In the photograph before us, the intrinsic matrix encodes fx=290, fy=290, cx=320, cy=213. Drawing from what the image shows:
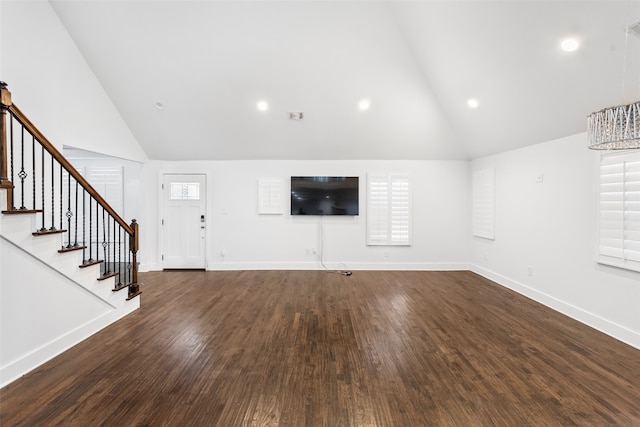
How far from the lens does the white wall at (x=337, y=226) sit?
5.93 meters

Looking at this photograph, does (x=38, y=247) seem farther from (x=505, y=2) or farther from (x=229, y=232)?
(x=505, y=2)

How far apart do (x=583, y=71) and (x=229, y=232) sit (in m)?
5.67

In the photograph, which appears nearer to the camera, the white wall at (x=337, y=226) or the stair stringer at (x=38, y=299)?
the stair stringer at (x=38, y=299)

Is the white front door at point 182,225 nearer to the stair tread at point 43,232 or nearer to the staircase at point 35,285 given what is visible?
Answer: the staircase at point 35,285

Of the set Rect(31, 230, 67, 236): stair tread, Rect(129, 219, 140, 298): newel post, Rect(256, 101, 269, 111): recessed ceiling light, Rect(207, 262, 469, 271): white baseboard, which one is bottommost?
Rect(207, 262, 469, 271): white baseboard

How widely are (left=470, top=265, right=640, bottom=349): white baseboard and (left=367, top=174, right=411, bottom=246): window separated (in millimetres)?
1801

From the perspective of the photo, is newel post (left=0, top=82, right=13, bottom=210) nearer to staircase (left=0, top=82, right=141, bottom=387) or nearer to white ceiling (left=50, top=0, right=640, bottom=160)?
staircase (left=0, top=82, right=141, bottom=387)

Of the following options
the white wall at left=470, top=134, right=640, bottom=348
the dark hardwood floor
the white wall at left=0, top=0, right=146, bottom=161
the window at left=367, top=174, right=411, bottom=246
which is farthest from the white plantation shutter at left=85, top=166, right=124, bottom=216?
the white wall at left=470, top=134, right=640, bottom=348

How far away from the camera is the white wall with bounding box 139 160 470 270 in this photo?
5930 millimetres

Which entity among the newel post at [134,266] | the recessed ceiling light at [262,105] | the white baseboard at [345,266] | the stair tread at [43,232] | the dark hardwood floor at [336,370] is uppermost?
the recessed ceiling light at [262,105]

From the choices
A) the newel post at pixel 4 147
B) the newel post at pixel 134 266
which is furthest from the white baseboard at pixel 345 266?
the newel post at pixel 4 147

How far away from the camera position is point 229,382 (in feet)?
7.22

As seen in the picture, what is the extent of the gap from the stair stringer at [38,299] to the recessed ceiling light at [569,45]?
16.1ft

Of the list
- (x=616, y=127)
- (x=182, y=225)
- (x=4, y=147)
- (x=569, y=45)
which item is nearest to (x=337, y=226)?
(x=182, y=225)
